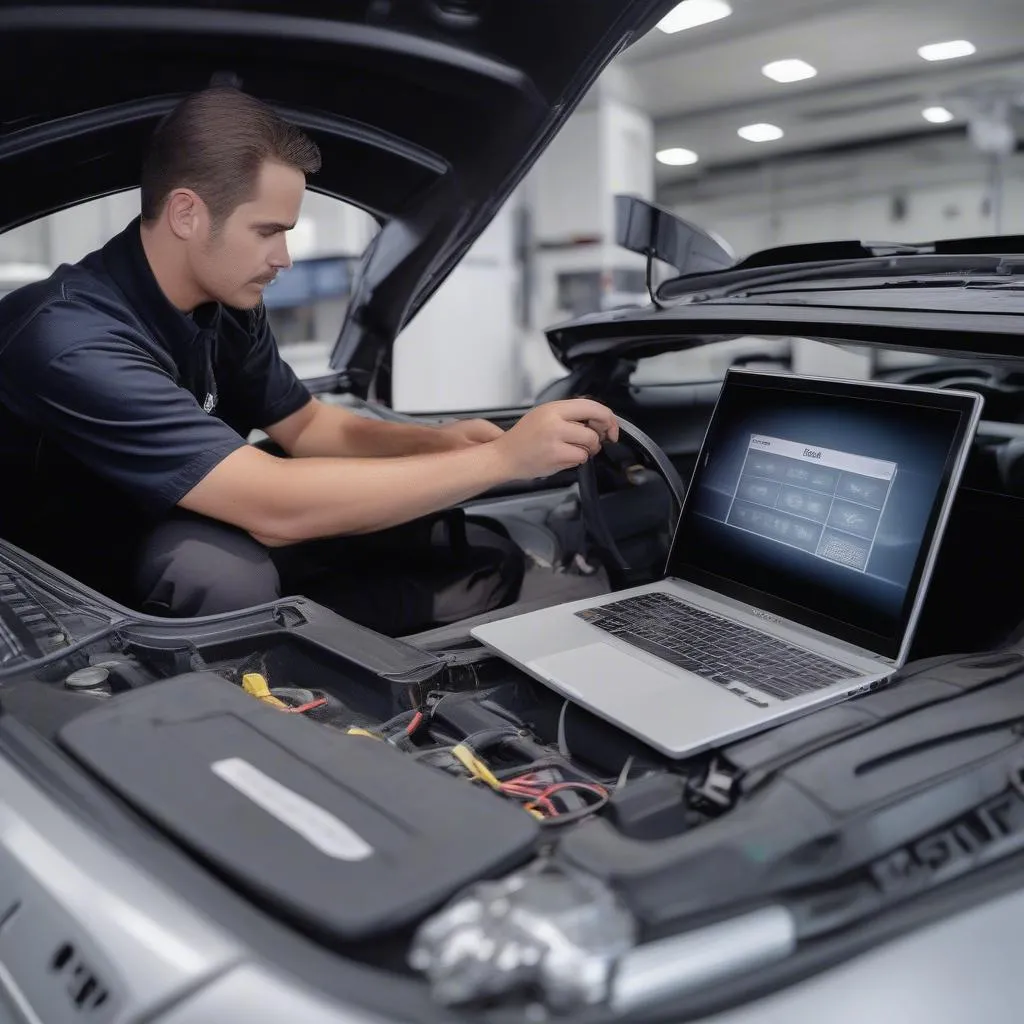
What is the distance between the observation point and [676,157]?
9461mm

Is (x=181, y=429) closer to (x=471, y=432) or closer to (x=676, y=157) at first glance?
(x=471, y=432)

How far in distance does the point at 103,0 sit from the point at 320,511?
681 millimetres

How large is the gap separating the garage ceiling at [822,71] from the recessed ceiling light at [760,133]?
71mm

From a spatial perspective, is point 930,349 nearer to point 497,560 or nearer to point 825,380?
point 825,380

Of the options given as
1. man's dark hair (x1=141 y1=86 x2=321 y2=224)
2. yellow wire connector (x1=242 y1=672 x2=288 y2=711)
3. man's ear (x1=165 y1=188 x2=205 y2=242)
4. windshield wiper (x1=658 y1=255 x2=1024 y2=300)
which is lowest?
yellow wire connector (x1=242 y1=672 x2=288 y2=711)

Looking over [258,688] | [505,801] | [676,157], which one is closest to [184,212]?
[258,688]

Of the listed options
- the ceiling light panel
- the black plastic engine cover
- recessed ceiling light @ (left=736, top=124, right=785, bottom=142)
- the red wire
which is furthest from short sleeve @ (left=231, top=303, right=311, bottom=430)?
recessed ceiling light @ (left=736, top=124, right=785, bottom=142)

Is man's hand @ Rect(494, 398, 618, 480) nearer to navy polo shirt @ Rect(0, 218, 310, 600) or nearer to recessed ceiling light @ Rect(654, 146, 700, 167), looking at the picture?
navy polo shirt @ Rect(0, 218, 310, 600)

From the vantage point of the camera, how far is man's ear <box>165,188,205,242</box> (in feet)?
4.35

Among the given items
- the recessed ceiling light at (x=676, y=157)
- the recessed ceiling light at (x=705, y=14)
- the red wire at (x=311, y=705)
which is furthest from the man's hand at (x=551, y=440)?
the recessed ceiling light at (x=676, y=157)

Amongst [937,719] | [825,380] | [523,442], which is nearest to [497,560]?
[523,442]

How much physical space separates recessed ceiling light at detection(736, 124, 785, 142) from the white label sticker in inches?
353

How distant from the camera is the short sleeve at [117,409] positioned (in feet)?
4.14

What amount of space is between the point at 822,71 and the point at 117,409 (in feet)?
24.7
